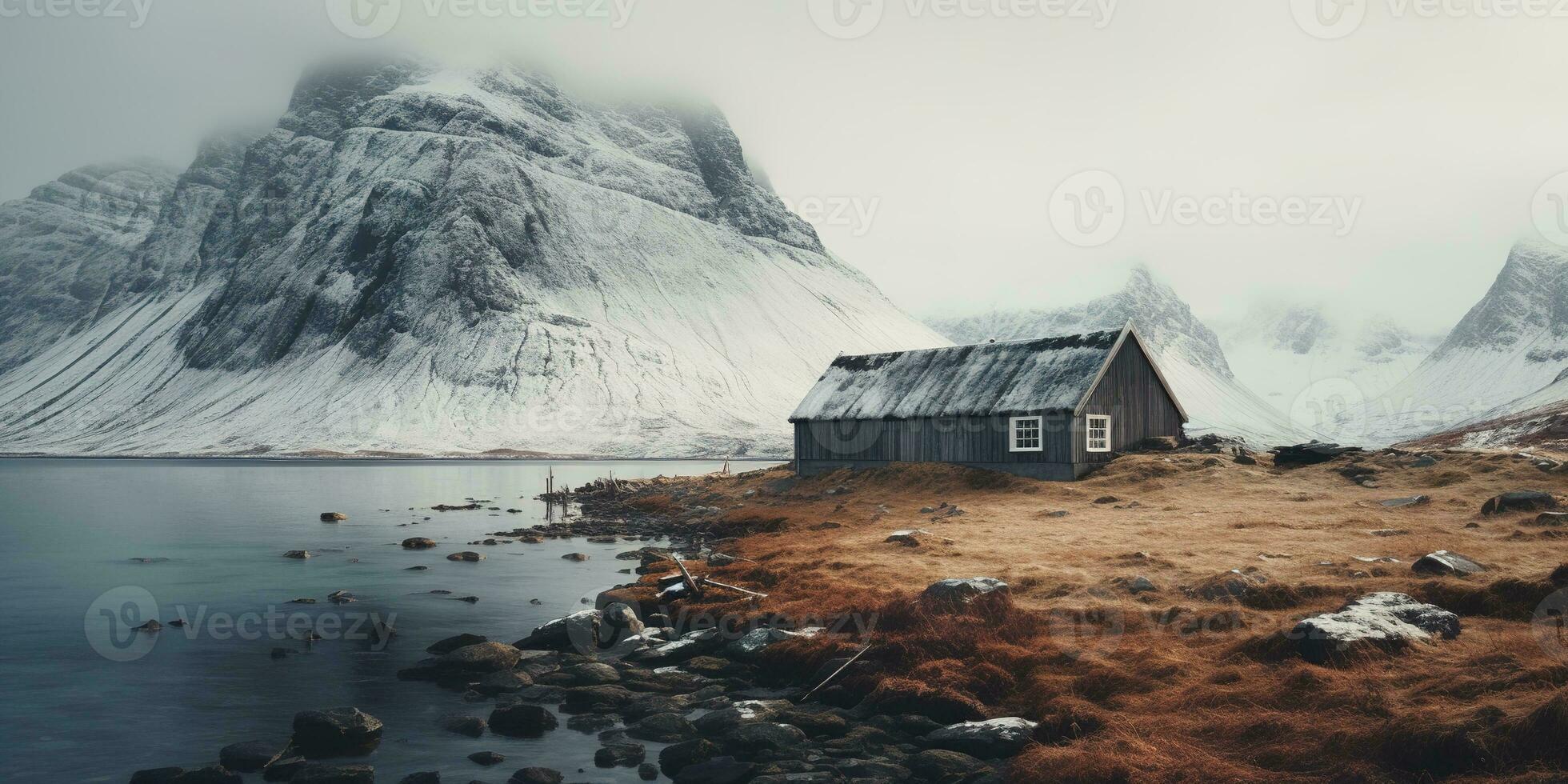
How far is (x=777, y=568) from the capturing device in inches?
1081

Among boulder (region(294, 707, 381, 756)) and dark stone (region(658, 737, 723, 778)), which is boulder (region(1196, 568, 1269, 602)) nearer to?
dark stone (region(658, 737, 723, 778))

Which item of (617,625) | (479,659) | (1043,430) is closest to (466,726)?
(479,659)

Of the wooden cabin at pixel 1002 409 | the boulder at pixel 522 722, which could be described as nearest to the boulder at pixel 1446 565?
the boulder at pixel 522 722

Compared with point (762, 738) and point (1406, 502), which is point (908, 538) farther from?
point (1406, 502)

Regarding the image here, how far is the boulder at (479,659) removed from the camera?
841 inches

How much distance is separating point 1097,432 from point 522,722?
3661 centimetres

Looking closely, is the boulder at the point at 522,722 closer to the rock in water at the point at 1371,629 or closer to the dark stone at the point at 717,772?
the dark stone at the point at 717,772

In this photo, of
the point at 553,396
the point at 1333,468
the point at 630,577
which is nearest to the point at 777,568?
the point at 630,577

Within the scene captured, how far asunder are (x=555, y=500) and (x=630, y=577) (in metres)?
39.7

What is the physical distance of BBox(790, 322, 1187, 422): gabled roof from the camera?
4809 centimetres

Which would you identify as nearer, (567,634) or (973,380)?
(567,634)

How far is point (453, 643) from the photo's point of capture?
23188mm

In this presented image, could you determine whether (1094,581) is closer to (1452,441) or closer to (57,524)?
(57,524)

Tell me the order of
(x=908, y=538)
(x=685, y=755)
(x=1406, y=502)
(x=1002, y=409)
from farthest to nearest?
(x=1002, y=409), (x=1406, y=502), (x=908, y=538), (x=685, y=755)
